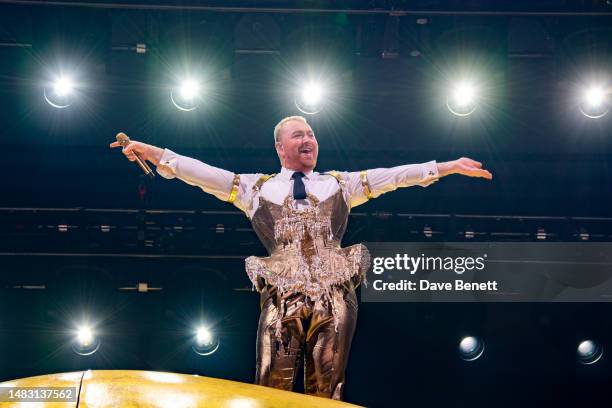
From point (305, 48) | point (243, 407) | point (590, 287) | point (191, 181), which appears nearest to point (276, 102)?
point (305, 48)

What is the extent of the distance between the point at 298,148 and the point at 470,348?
12.1ft

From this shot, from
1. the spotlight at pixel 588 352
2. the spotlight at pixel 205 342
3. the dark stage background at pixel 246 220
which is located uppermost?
the dark stage background at pixel 246 220

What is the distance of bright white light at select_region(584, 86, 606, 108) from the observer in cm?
570

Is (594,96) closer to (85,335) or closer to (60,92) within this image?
(60,92)

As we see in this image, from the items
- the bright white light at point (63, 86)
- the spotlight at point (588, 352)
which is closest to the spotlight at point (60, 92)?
the bright white light at point (63, 86)

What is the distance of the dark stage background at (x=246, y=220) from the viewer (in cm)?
600

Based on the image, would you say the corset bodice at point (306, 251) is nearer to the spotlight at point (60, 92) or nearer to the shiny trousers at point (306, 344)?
the shiny trousers at point (306, 344)

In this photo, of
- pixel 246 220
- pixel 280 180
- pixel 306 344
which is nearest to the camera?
pixel 306 344

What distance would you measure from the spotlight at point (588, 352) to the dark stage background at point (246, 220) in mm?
68

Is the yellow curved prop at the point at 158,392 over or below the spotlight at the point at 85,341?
below

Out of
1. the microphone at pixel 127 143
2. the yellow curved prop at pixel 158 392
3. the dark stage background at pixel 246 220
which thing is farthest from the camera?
the dark stage background at pixel 246 220

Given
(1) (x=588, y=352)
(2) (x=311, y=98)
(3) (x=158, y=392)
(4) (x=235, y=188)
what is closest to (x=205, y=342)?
(2) (x=311, y=98)

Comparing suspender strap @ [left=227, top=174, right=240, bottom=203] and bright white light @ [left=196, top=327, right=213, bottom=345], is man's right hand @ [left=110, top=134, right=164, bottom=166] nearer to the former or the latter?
suspender strap @ [left=227, top=174, right=240, bottom=203]

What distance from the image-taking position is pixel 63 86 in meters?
5.67
